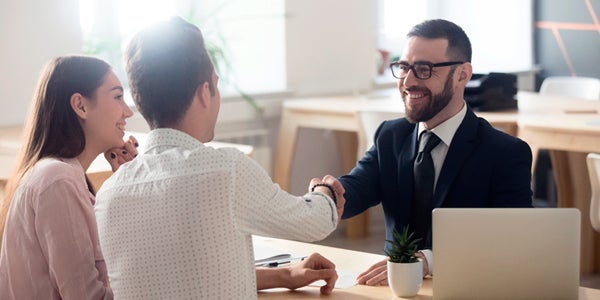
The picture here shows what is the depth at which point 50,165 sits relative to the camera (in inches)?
92.4

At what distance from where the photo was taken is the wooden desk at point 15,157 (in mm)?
3344

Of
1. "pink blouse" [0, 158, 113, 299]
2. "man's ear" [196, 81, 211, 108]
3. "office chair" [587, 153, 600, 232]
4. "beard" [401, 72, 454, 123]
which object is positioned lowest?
"office chair" [587, 153, 600, 232]

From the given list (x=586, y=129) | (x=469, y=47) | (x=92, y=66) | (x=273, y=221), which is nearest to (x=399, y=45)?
(x=586, y=129)

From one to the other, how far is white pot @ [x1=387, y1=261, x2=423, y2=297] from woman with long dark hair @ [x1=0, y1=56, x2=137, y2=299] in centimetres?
64

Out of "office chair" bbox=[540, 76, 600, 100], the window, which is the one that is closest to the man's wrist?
the window

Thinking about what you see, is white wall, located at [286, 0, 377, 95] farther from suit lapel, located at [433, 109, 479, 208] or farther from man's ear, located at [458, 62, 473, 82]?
suit lapel, located at [433, 109, 479, 208]

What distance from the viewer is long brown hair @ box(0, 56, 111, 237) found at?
8.06 feet

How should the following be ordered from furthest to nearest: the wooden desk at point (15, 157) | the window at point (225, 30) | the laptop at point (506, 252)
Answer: the window at point (225, 30) → the wooden desk at point (15, 157) → the laptop at point (506, 252)

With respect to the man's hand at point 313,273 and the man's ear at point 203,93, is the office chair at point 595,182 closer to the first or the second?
the man's hand at point 313,273

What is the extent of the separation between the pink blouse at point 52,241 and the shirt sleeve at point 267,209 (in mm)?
501

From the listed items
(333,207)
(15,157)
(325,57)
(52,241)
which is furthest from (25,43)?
(333,207)

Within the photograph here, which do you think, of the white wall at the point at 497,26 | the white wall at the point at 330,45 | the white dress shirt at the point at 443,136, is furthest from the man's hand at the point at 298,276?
the white wall at the point at 497,26

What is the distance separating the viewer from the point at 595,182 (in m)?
4.05

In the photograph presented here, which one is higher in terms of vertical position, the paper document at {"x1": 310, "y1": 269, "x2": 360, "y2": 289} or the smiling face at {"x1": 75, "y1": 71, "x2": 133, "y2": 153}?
the smiling face at {"x1": 75, "y1": 71, "x2": 133, "y2": 153}
